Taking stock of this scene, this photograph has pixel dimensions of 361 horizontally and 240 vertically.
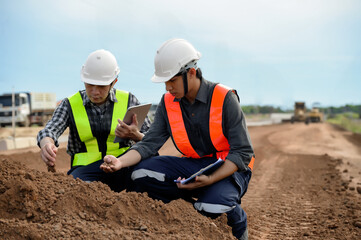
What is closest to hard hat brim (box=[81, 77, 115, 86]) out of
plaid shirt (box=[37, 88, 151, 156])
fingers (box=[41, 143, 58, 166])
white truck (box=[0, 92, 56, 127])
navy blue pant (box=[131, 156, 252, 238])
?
plaid shirt (box=[37, 88, 151, 156])

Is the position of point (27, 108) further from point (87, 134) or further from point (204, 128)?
point (204, 128)

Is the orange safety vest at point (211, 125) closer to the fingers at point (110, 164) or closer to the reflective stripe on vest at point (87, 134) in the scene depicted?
the fingers at point (110, 164)

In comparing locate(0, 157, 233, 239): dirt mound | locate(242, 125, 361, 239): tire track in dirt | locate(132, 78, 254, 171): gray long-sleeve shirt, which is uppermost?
locate(132, 78, 254, 171): gray long-sleeve shirt

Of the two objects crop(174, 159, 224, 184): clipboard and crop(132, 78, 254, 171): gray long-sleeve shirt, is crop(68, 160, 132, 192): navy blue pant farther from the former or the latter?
crop(174, 159, 224, 184): clipboard

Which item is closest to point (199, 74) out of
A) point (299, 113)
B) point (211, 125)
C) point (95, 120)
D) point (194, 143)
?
point (211, 125)

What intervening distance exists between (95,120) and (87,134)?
0.19 meters

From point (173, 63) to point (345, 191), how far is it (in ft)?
15.1

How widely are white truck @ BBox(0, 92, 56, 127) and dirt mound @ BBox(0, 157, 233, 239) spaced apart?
25676 mm

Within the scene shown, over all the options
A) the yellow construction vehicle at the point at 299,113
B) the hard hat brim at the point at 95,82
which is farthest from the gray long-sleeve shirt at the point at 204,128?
the yellow construction vehicle at the point at 299,113

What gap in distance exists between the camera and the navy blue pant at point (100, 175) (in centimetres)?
420

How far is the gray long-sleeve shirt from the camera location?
3348 millimetres

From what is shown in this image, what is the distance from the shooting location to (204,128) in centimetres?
360

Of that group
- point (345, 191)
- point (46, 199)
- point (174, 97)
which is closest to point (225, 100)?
point (174, 97)

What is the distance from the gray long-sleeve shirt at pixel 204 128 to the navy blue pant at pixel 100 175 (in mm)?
487
